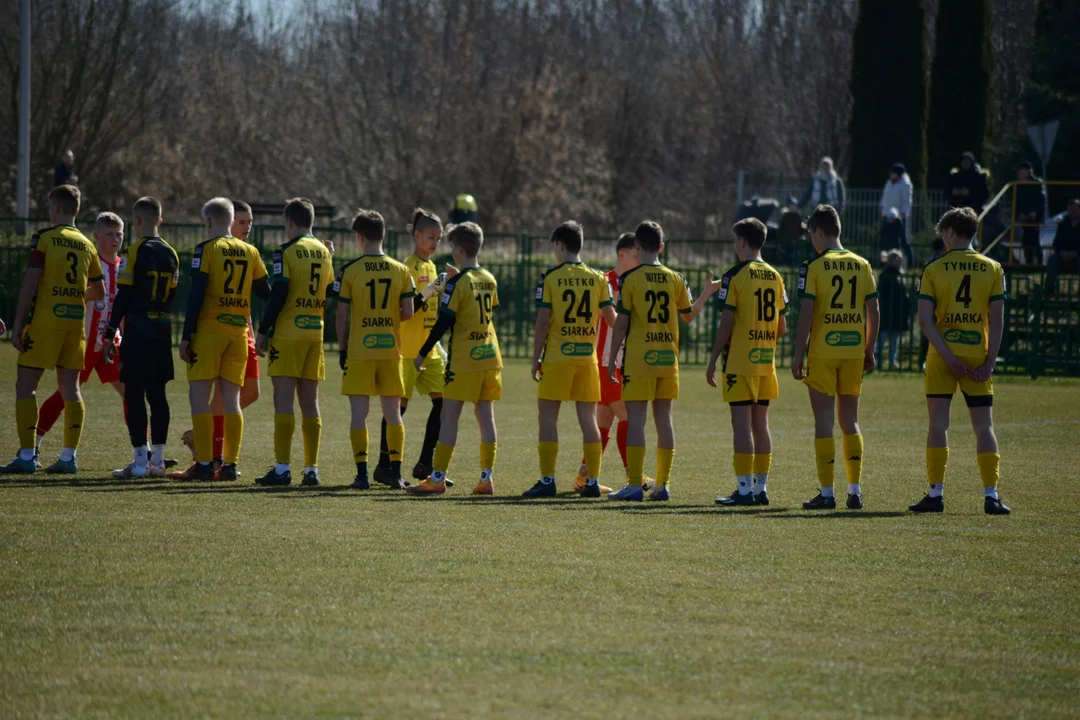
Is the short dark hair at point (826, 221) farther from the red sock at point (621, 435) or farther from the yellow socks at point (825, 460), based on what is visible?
the red sock at point (621, 435)

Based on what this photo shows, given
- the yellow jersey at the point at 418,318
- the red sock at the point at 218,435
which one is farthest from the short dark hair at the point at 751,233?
the red sock at the point at 218,435

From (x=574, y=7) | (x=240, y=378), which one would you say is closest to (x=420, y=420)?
(x=240, y=378)

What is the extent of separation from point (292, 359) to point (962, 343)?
5.00m

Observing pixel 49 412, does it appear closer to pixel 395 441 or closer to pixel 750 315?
pixel 395 441

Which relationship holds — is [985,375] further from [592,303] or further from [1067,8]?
[1067,8]

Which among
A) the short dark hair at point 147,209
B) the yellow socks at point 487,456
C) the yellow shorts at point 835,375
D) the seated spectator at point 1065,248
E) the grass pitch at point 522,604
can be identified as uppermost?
the seated spectator at point 1065,248

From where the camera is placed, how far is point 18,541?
792 cm

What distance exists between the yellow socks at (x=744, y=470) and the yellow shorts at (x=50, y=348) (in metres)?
5.25

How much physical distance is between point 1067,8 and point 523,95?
24.0m

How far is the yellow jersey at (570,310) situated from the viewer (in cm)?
1079

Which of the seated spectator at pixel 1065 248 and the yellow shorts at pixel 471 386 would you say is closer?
the yellow shorts at pixel 471 386

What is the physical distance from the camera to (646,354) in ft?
34.9

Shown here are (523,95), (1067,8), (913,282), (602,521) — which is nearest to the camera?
(602,521)

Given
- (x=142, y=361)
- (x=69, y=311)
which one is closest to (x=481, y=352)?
(x=142, y=361)
